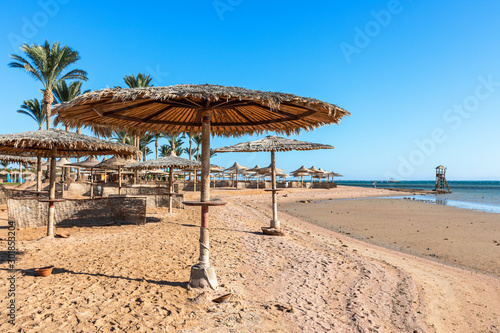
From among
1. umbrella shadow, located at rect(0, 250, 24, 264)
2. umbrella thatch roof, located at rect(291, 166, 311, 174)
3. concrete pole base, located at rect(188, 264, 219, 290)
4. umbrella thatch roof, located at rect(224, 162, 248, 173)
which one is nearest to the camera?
concrete pole base, located at rect(188, 264, 219, 290)

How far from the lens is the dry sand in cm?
313

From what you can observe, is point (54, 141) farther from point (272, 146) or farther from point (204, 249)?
point (272, 146)

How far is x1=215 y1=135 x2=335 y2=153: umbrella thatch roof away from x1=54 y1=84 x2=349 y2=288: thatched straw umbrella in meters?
2.83

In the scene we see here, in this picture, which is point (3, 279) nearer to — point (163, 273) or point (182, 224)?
point (163, 273)

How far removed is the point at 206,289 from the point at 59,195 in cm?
1261

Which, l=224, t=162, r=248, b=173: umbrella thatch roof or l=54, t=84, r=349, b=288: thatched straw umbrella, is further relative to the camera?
l=224, t=162, r=248, b=173: umbrella thatch roof

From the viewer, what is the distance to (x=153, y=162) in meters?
12.0

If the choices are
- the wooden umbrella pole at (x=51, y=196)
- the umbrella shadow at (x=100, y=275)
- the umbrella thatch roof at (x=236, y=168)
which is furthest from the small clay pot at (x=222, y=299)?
the umbrella thatch roof at (x=236, y=168)

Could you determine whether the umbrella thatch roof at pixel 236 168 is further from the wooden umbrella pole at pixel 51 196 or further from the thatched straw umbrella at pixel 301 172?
the wooden umbrella pole at pixel 51 196

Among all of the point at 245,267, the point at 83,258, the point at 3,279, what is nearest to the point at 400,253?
the point at 245,267

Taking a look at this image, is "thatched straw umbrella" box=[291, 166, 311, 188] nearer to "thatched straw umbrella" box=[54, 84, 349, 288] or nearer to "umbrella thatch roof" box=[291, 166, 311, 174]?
"umbrella thatch roof" box=[291, 166, 311, 174]

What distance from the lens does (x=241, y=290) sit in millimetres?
4047

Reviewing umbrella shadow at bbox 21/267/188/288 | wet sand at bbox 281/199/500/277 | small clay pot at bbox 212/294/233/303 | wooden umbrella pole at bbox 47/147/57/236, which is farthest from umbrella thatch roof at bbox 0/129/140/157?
wet sand at bbox 281/199/500/277

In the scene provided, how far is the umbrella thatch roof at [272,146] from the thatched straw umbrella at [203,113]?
111 inches
